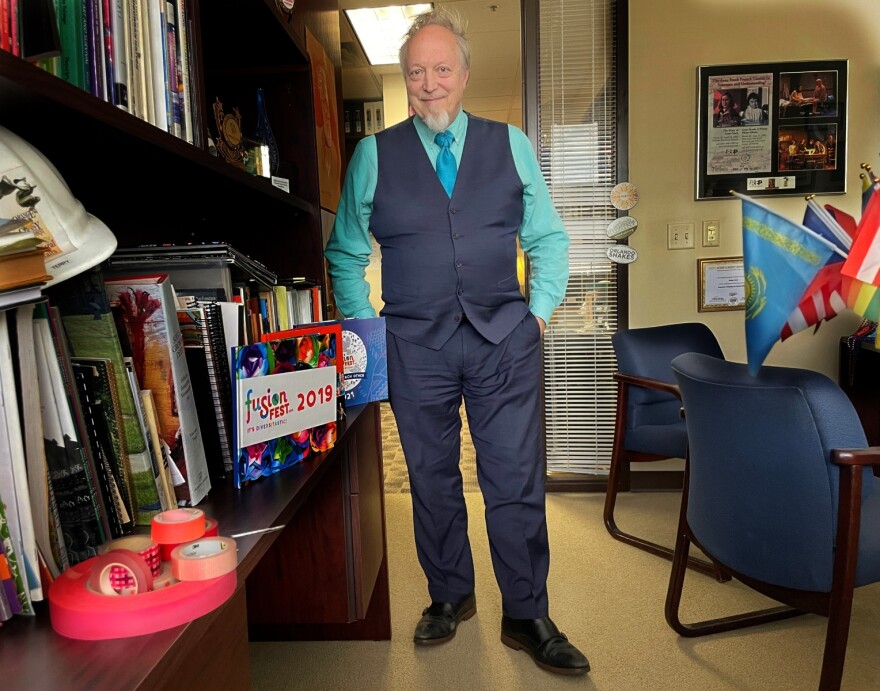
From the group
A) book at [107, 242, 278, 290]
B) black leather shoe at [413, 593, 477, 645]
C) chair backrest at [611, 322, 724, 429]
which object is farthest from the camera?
chair backrest at [611, 322, 724, 429]

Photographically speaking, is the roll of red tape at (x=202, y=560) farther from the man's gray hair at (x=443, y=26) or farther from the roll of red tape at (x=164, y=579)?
the man's gray hair at (x=443, y=26)

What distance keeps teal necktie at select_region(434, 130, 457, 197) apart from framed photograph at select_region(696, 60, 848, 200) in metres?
1.84

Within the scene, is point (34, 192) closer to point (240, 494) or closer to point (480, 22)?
point (240, 494)

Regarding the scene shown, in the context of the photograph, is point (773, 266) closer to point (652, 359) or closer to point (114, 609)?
point (114, 609)

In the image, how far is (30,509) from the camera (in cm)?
55

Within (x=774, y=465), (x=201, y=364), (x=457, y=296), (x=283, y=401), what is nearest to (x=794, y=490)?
(x=774, y=465)

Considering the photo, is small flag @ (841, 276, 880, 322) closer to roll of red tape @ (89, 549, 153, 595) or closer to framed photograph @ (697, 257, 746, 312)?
roll of red tape @ (89, 549, 153, 595)

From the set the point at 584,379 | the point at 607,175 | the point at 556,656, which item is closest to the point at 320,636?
the point at 556,656

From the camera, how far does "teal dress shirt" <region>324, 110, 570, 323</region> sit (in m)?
1.66

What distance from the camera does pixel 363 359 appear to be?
1.42 meters

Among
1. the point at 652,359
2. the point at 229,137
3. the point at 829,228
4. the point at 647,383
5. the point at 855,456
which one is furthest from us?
the point at 652,359

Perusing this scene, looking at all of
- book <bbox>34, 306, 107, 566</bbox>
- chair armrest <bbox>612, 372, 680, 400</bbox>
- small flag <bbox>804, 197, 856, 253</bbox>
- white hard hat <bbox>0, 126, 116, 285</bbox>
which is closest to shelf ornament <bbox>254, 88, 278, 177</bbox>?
white hard hat <bbox>0, 126, 116, 285</bbox>

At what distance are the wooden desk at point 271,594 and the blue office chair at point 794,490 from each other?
81 cm

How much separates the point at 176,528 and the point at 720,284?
117 inches
